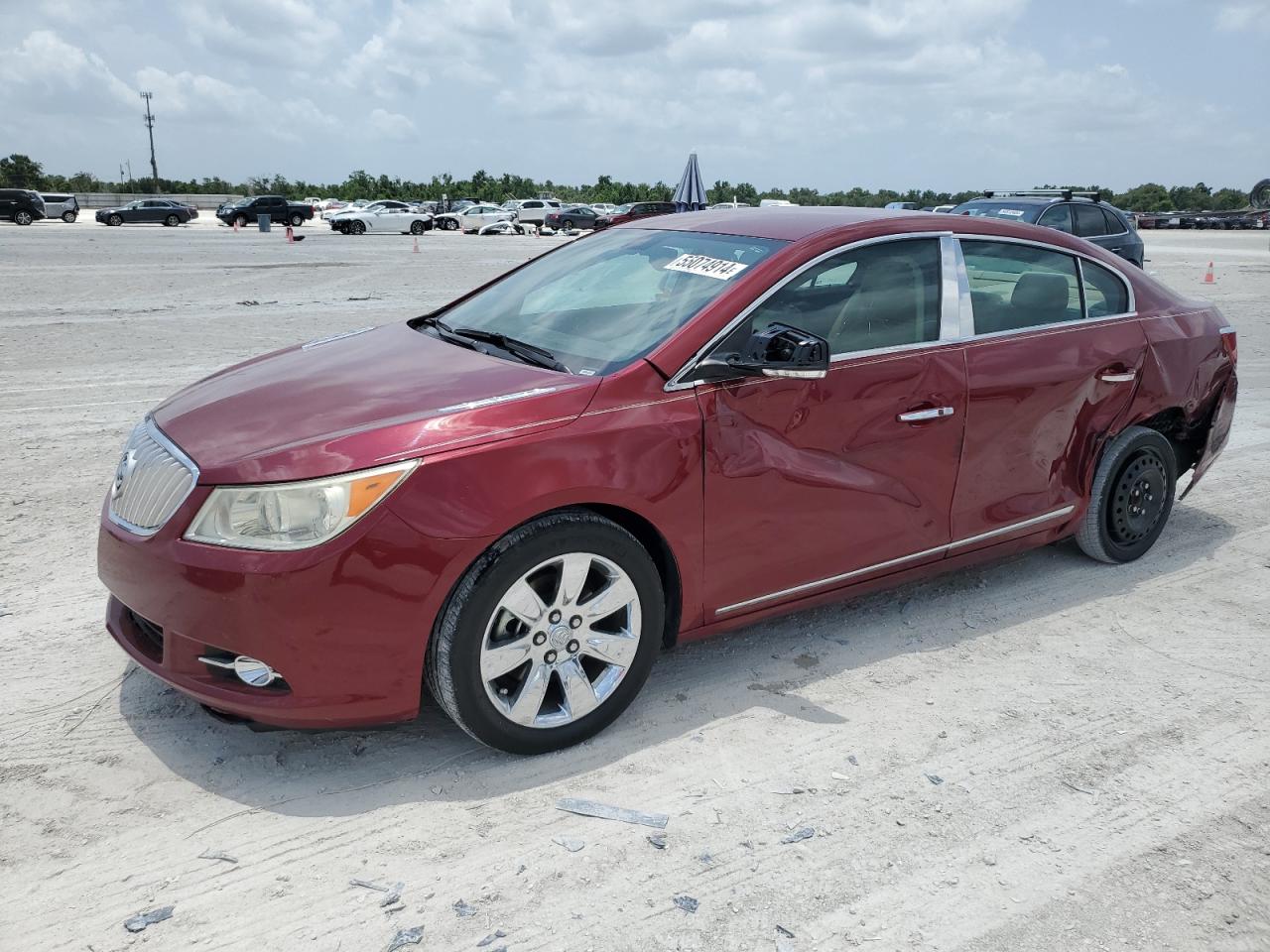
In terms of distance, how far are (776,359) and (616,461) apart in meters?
0.66

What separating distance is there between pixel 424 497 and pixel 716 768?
1272mm

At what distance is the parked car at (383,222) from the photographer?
42.5 metres

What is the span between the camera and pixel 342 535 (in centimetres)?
285

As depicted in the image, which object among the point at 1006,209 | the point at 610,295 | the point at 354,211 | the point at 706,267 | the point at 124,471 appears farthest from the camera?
the point at 354,211

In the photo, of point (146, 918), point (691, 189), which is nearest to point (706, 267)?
point (146, 918)

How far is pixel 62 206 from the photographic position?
1866 inches

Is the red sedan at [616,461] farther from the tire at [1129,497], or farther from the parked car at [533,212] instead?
the parked car at [533,212]

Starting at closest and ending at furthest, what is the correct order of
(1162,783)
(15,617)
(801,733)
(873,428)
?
(1162,783), (801,733), (873,428), (15,617)

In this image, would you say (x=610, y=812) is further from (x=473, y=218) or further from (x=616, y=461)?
(x=473, y=218)

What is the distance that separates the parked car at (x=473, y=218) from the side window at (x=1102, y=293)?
4356 cm

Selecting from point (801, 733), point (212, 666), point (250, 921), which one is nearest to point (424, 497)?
point (212, 666)

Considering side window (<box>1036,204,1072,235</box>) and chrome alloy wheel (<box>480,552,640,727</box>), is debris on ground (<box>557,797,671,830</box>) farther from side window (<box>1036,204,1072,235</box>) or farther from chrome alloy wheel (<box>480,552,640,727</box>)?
side window (<box>1036,204,1072,235</box>)

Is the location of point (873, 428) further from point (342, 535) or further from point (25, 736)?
point (25, 736)

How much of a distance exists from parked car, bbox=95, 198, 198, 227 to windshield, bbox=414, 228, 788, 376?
45.6 metres
